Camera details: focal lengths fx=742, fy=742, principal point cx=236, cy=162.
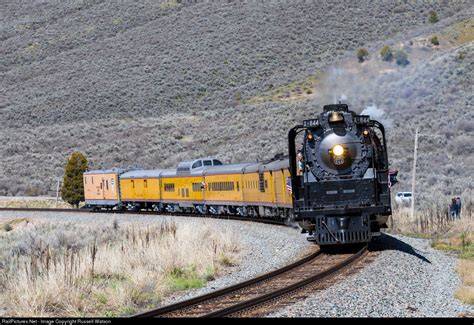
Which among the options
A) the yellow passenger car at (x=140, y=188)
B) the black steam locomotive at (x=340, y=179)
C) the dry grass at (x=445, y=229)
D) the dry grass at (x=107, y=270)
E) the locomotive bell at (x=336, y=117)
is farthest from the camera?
the yellow passenger car at (x=140, y=188)

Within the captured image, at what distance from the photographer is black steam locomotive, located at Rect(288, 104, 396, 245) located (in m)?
17.4

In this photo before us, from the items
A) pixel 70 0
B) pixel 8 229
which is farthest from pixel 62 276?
pixel 70 0

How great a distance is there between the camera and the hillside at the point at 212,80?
5206 cm

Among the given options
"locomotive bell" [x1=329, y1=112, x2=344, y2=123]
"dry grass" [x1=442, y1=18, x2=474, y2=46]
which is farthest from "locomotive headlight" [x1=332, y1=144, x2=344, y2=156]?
"dry grass" [x1=442, y1=18, x2=474, y2=46]

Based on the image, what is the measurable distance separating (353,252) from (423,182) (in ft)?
62.7

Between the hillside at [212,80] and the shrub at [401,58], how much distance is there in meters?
1.30

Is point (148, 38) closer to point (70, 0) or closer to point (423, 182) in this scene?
point (70, 0)

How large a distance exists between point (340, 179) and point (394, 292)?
5366 mm

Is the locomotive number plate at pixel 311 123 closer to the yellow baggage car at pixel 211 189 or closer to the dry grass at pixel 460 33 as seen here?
the yellow baggage car at pixel 211 189

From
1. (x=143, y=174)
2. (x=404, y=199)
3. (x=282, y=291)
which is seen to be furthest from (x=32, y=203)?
(x=282, y=291)

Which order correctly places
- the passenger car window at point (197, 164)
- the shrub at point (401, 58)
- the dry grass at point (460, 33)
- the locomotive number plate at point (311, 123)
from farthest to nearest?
the dry grass at point (460, 33) → the shrub at point (401, 58) → the passenger car window at point (197, 164) → the locomotive number plate at point (311, 123)

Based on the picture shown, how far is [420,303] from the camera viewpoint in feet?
38.3

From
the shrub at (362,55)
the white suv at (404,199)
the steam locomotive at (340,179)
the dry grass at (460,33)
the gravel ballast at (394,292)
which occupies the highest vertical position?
the dry grass at (460,33)

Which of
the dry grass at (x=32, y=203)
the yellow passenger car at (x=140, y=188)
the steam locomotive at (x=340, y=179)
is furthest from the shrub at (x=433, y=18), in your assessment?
the steam locomotive at (x=340, y=179)
